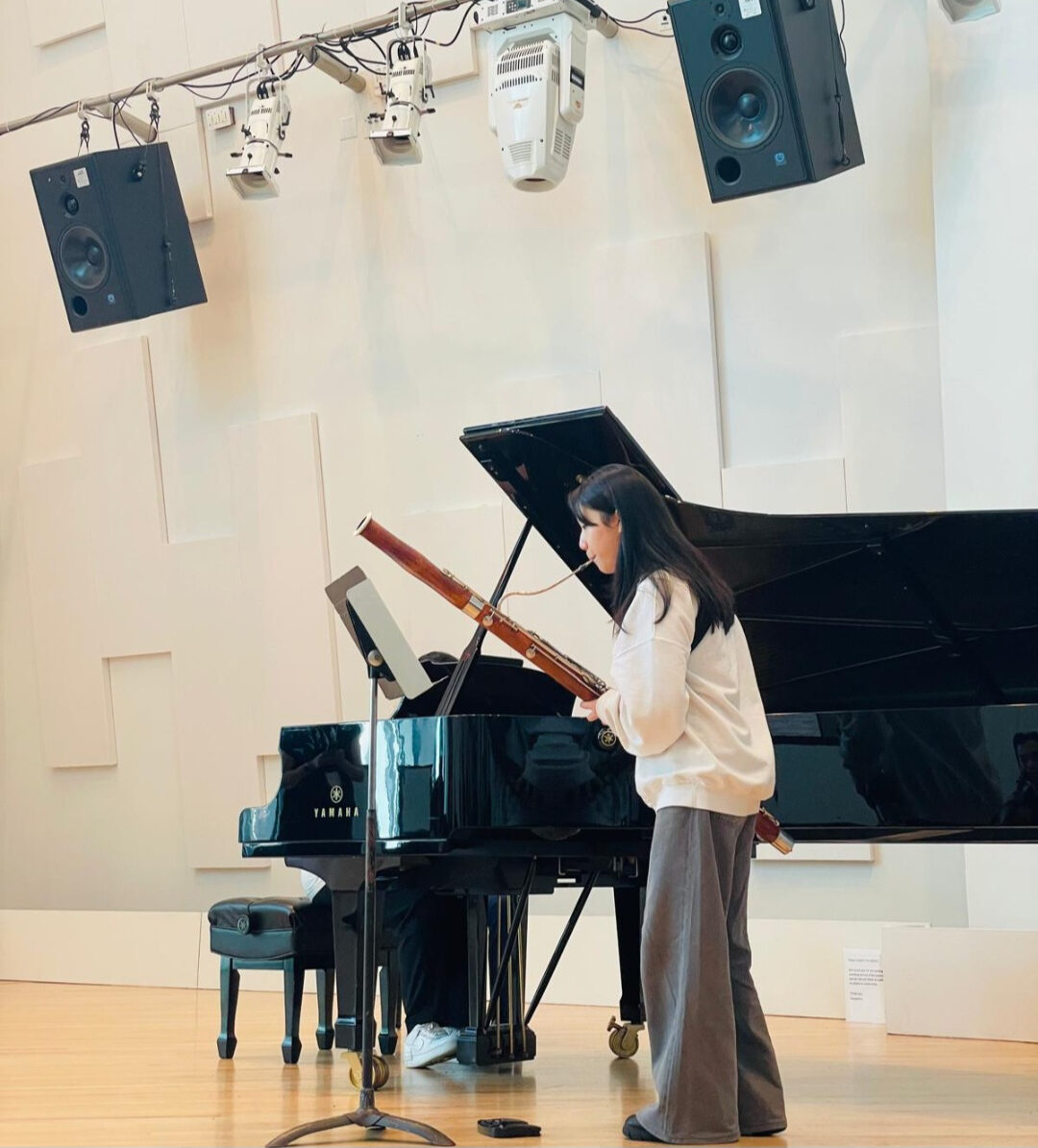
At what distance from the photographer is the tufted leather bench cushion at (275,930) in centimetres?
402

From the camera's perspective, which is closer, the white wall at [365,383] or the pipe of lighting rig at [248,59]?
the white wall at [365,383]

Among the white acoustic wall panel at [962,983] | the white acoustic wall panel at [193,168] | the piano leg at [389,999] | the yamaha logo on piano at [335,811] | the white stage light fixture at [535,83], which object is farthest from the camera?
the white acoustic wall panel at [193,168]

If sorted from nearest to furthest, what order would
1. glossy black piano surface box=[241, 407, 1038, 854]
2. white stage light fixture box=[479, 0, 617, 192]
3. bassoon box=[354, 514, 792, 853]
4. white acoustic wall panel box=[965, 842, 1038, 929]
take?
bassoon box=[354, 514, 792, 853] < glossy black piano surface box=[241, 407, 1038, 854] < white acoustic wall panel box=[965, 842, 1038, 929] < white stage light fixture box=[479, 0, 617, 192]

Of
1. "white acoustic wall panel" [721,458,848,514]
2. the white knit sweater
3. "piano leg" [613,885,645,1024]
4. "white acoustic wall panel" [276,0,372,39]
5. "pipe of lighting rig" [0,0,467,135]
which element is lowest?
"piano leg" [613,885,645,1024]

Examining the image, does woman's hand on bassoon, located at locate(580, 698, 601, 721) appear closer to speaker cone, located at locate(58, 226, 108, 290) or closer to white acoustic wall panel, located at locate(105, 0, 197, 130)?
speaker cone, located at locate(58, 226, 108, 290)

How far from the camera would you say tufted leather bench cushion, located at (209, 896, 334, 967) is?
402 cm

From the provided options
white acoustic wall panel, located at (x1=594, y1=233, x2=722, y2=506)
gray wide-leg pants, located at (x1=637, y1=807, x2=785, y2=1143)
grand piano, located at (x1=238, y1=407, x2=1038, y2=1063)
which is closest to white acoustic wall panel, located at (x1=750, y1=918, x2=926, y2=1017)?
grand piano, located at (x1=238, y1=407, x2=1038, y2=1063)

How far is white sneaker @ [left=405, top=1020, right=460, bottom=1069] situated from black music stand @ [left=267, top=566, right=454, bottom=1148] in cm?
86

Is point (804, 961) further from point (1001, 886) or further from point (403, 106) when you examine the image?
point (403, 106)

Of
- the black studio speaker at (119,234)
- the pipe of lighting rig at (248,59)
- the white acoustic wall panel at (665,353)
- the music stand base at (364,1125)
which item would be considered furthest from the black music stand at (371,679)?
the black studio speaker at (119,234)

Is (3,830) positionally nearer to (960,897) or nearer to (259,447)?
(259,447)

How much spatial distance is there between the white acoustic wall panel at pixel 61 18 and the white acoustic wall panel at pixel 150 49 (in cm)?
8

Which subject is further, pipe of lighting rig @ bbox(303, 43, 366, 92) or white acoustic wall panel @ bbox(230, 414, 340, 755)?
white acoustic wall panel @ bbox(230, 414, 340, 755)

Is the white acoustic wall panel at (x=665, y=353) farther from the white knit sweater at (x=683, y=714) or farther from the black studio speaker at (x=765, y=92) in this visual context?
the white knit sweater at (x=683, y=714)
